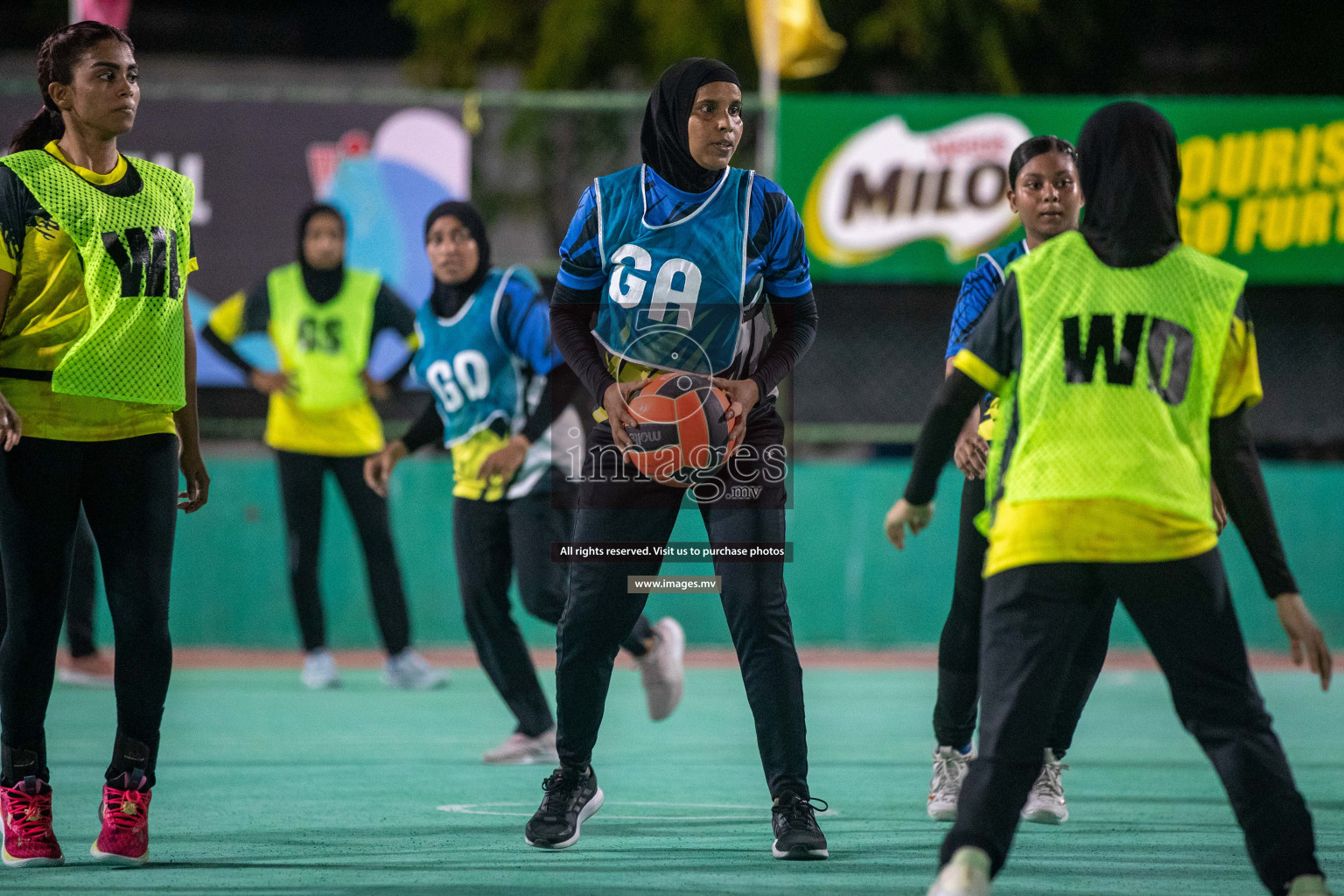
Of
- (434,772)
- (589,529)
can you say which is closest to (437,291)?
(434,772)

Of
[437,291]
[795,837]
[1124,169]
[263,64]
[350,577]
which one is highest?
[263,64]

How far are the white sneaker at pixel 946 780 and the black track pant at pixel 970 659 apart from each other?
0.04 meters

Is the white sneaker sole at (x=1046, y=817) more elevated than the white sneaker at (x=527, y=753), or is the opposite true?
the white sneaker sole at (x=1046, y=817)

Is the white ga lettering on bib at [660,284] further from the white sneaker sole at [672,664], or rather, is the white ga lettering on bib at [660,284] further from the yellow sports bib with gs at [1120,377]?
the white sneaker sole at [672,664]

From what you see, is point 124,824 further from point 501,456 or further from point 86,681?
point 86,681

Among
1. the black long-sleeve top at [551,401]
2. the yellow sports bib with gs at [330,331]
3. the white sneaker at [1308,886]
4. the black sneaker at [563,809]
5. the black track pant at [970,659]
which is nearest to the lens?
the white sneaker at [1308,886]

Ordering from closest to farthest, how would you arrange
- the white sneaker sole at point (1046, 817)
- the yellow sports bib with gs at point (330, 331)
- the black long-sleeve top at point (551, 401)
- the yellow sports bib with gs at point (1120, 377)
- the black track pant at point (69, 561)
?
the yellow sports bib with gs at point (1120, 377), the black track pant at point (69, 561), the white sneaker sole at point (1046, 817), the black long-sleeve top at point (551, 401), the yellow sports bib with gs at point (330, 331)

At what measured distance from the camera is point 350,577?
1134cm

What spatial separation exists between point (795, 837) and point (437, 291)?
131 inches

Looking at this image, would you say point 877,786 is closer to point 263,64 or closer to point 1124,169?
point 1124,169

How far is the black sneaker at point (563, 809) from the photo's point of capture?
4.64 m

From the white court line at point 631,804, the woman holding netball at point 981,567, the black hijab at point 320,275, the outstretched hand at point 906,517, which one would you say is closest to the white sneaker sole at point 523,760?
Result: the white court line at point 631,804

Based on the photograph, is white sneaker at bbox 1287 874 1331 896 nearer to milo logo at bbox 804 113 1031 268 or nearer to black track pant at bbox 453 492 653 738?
black track pant at bbox 453 492 653 738

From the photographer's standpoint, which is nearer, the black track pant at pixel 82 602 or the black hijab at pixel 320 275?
the black track pant at pixel 82 602
